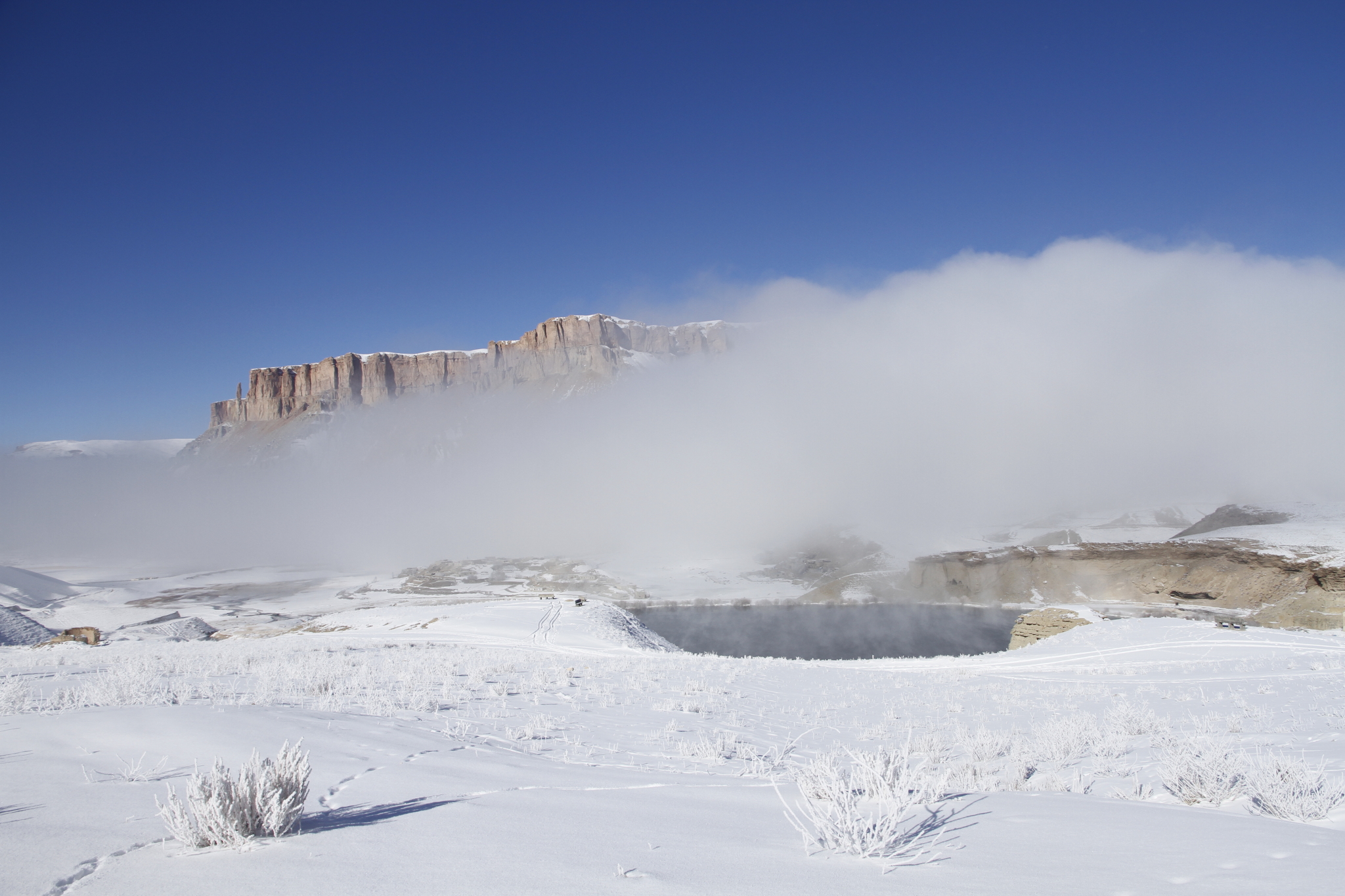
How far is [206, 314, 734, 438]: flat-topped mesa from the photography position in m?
189

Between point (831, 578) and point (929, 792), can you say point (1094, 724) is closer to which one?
point (929, 792)

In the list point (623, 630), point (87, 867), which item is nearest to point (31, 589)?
point (623, 630)

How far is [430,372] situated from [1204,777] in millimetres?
204923

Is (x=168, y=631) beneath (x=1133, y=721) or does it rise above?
beneath

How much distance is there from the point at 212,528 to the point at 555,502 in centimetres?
7993

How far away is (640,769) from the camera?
583 cm

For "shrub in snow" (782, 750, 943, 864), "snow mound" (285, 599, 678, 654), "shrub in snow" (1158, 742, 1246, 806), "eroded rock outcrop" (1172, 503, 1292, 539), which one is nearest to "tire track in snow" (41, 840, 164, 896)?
"shrub in snow" (782, 750, 943, 864)

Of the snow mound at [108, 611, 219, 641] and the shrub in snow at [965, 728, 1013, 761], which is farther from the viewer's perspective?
the snow mound at [108, 611, 219, 641]

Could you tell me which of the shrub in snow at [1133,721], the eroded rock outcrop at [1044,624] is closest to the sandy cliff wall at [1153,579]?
the eroded rock outcrop at [1044,624]

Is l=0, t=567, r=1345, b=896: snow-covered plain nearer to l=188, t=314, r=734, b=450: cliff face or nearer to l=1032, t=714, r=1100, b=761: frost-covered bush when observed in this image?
l=1032, t=714, r=1100, b=761: frost-covered bush

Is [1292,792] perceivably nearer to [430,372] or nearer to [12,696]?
[12,696]

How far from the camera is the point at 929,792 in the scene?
13.6 ft

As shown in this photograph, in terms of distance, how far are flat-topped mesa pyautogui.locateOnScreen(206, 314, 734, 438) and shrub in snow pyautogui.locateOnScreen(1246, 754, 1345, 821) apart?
188 metres

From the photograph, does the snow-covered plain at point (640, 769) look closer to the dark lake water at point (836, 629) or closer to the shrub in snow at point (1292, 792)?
the shrub in snow at point (1292, 792)
